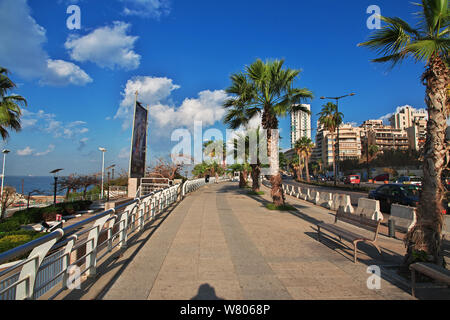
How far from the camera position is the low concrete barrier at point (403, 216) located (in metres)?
8.34

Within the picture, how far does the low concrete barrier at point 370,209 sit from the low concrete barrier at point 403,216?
526 millimetres

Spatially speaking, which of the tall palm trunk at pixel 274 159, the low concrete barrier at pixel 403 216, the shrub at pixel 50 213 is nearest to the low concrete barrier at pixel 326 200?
the tall palm trunk at pixel 274 159

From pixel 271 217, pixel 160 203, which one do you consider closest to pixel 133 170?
pixel 160 203

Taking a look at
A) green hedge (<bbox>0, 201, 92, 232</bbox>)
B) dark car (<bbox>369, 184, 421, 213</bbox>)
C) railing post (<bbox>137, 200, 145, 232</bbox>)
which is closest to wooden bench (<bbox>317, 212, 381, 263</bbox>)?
railing post (<bbox>137, 200, 145, 232</bbox>)

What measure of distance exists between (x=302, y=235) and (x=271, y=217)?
10.3 feet

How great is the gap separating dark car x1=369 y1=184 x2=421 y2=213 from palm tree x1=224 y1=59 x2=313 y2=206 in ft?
→ 18.8

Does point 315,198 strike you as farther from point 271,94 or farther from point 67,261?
point 67,261

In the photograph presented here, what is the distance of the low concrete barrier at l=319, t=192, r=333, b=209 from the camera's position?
15.0m

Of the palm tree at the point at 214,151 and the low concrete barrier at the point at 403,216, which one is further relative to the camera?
the palm tree at the point at 214,151

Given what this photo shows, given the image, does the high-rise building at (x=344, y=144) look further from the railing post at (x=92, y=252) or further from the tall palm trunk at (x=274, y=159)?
the railing post at (x=92, y=252)

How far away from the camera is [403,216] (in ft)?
29.0

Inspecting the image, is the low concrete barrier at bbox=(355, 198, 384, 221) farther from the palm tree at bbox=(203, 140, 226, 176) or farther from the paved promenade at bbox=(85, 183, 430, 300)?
the palm tree at bbox=(203, 140, 226, 176)

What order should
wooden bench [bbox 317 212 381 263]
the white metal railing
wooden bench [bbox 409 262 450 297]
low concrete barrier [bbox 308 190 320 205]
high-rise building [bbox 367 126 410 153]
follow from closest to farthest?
the white metal railing, wooden bench [bbox 409 262 450 297], wooden bench [bbox 317 212 381 263], low concrete barrier [bbox 308 190 320 205], high-rise building [bbox 367 126 410 153]
